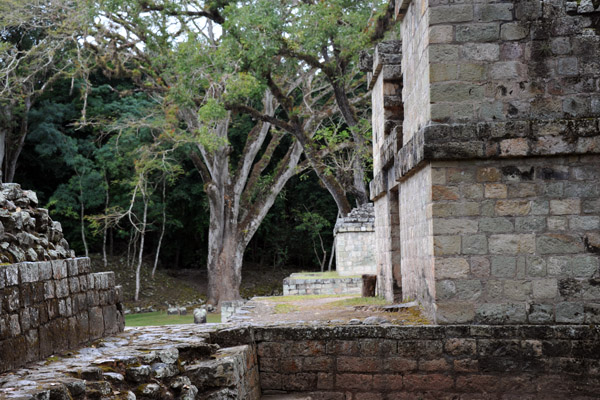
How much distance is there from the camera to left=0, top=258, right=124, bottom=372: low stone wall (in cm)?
495

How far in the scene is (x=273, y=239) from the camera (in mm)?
30781

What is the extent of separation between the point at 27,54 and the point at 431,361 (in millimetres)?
16167

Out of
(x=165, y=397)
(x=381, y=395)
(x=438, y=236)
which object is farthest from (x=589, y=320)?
(x=165, y=397)

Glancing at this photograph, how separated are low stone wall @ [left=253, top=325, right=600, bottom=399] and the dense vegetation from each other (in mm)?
10298

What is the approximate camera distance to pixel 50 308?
5656 millimetres

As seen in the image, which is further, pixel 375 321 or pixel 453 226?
pixel 375 321

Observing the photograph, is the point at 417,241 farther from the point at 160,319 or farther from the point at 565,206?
the point at 160,319

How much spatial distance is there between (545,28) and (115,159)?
20.1 m

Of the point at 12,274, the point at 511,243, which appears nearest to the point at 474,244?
the point at 511,243

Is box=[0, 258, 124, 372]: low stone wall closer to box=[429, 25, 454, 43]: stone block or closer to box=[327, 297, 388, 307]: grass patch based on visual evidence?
box=[327, 297, 388, 307]: grass patch

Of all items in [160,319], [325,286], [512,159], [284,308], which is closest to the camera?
[512,159]

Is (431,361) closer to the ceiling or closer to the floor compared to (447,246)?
closer to the floor

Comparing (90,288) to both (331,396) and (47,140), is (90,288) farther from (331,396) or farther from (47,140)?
(47,140)

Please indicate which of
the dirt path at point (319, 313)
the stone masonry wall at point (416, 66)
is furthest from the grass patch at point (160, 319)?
the stone masonry wall at point (416, 66)
